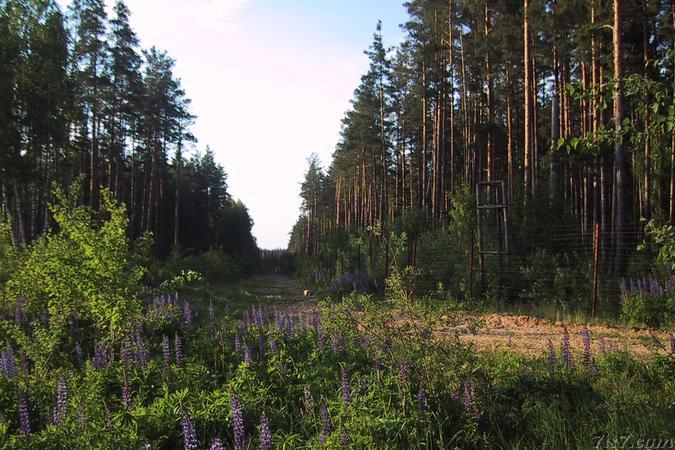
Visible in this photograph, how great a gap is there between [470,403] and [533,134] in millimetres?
18429

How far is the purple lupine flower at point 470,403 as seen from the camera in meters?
3.72

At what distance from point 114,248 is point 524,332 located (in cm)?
773

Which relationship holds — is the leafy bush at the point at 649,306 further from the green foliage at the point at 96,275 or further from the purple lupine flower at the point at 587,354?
the green foliage at the point at 96,275

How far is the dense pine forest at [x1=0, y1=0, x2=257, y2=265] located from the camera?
19891 millimetres

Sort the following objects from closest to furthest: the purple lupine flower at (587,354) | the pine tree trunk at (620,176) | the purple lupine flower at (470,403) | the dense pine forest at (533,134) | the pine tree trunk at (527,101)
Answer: the purple lupine flower at (470,403) < the purple lupine flower at (587,354) < the dense pine forest at (533,134) < the pine tree trunk at (620,176) < the pine tree trunk at (527,101)

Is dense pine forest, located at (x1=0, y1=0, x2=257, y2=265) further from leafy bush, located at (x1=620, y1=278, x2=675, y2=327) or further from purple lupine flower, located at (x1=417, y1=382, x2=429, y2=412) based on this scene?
leafy bush, located at (x1=620, y1=278, x2=675, y2=327)

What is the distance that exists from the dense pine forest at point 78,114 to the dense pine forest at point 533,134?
29.2ft

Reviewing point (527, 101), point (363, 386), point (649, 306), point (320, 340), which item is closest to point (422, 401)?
point (363, 386)

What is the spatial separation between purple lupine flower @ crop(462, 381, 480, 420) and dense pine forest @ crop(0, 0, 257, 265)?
7.71 metres

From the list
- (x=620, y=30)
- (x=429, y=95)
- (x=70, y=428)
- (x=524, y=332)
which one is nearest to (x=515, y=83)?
(x=429, y=95)

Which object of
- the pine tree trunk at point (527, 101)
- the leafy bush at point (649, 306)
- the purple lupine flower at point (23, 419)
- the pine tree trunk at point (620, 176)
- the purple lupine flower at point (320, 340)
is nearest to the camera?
the purple lupine flower at point (23, 419)

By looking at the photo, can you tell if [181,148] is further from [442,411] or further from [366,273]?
[442,411]

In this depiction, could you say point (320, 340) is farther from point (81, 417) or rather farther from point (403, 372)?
point (81, 417)

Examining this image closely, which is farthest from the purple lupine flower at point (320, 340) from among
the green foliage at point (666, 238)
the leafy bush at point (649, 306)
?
the leafy bush at point (649, 306)
